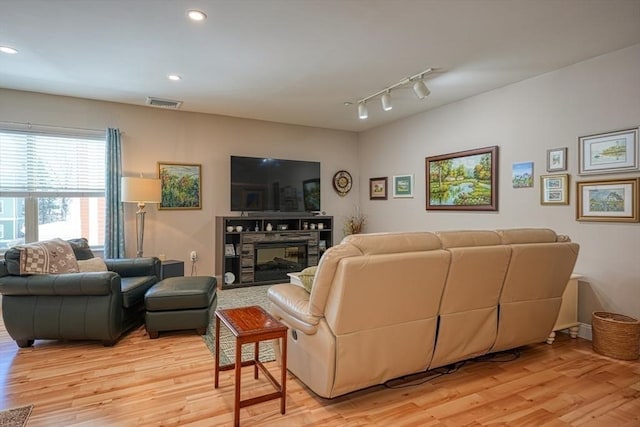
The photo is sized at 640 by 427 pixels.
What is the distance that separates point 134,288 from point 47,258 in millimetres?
739

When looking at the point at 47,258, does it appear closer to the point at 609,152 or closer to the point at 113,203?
the point at 113,203

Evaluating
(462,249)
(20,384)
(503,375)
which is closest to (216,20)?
(462,249)

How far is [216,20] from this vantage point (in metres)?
2.64

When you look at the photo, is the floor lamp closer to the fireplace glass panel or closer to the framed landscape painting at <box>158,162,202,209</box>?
the framed landscape painting at <box>158,162,202,209</box>

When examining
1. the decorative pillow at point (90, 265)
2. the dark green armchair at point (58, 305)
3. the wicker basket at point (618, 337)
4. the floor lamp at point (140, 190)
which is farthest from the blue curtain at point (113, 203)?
the wicker basket at point (618, 337)

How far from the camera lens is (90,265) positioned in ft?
11.4

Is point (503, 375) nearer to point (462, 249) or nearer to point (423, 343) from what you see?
point (423, 343)

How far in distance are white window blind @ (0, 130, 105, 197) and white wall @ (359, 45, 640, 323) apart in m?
4.54

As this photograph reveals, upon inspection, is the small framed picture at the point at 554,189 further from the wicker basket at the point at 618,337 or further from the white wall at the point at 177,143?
the white wall at the point at 177,143

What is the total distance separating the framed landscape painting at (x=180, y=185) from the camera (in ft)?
16.6

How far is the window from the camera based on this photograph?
14.0 feet

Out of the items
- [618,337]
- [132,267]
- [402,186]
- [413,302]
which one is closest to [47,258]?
[132,267]

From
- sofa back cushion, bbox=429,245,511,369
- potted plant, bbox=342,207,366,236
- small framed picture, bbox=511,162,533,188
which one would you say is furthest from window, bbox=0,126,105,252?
small framed picture, bbox=511,162,533,188

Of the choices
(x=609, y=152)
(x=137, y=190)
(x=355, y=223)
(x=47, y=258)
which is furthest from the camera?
(x=355, y=223)
